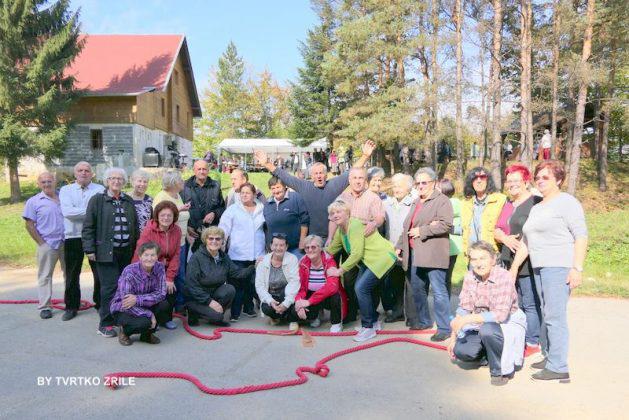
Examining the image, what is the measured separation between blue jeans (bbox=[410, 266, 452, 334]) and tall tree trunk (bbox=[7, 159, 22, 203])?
1872 cm

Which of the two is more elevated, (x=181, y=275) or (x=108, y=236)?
(x=108, y=236)

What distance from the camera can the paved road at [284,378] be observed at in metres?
3.32

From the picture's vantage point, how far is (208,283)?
Result: 209 inches

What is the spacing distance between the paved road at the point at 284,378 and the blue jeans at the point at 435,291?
0.41 metres

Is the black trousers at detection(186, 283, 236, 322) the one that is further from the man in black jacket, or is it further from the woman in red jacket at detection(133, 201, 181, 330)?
the man in black jacket

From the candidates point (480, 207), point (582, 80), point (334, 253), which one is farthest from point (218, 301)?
point (582, 80)

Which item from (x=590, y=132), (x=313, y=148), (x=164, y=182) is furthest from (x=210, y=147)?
(x=164, y=182)

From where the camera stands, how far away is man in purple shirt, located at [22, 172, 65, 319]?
5426mm

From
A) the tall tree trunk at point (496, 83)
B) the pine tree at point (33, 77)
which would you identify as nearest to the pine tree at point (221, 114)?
the pine tree at point (33, 77)

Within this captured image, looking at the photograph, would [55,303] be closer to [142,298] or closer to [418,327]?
[142,298]

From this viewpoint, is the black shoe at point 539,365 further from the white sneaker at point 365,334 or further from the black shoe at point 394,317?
the black shoe at point 394,317

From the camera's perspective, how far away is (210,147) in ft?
175

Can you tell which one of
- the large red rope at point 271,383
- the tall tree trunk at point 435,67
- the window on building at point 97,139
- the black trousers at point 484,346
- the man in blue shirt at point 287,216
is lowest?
the large red rope at point 271,383

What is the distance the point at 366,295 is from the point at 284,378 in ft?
4.51
